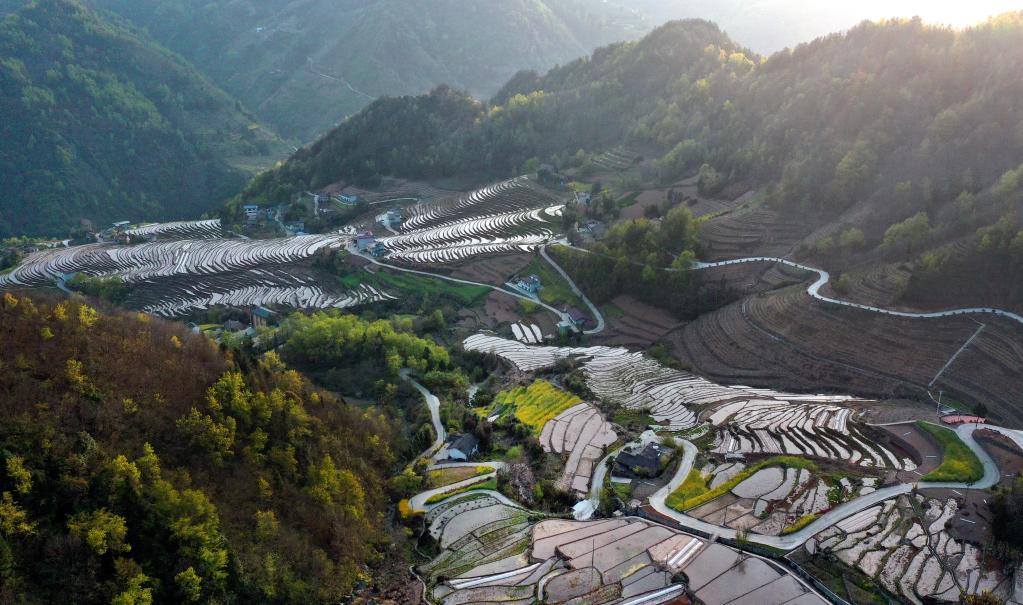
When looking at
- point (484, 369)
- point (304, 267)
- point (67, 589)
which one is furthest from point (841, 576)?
point (304, 267)

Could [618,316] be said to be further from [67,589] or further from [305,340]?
[67,589]

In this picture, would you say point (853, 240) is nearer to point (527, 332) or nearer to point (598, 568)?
point (527, 332)

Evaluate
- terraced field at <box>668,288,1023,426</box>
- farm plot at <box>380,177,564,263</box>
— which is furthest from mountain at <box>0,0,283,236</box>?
terraced field at <box>668,288,1023,426</box>

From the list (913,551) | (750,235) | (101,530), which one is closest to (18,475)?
(101,530)

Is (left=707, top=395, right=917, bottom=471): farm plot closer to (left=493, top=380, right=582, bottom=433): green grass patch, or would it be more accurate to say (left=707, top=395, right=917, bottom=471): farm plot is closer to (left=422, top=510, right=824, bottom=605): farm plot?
(left=493, top=380, right=582, bottom=433): green grass patch

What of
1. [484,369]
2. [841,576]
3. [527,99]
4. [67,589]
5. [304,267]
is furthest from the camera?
[527,99]

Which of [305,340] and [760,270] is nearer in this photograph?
[305,340]
